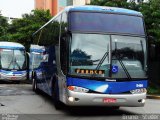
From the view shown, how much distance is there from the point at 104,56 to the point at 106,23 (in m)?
1.13

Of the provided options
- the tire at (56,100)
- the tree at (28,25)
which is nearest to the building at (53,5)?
the tree at (28,25)

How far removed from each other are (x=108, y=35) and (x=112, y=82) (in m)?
1.42

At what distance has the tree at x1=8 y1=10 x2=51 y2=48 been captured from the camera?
4224cm

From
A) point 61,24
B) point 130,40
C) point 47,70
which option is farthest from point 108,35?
point 47,70

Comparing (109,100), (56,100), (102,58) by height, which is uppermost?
(102,58)

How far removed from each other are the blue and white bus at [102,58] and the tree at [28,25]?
2864 centimetres

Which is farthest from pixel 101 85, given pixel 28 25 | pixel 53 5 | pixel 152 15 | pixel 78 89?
pixel 53 5

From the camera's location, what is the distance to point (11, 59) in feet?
106

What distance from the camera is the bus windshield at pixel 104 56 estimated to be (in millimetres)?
12836

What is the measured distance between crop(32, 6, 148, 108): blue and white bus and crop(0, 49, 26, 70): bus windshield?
1853 cm

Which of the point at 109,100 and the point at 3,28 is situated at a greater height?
the point at 109,100

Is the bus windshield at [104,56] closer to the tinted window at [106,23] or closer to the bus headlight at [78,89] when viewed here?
the tinted window at [106,23]

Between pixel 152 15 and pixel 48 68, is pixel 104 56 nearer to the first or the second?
pixel 48 68

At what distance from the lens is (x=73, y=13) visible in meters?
13.5
